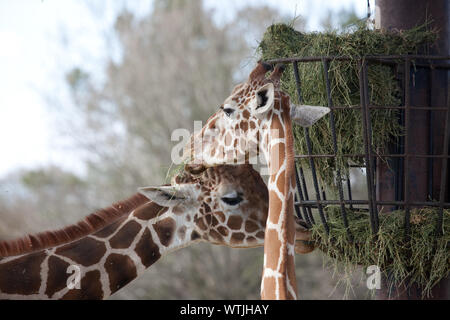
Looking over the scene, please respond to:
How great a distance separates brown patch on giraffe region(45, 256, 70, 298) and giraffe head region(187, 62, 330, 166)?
21.9 inches

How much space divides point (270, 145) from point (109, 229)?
0.69 meters

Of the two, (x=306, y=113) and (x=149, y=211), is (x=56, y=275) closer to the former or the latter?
(x=149, y=211)

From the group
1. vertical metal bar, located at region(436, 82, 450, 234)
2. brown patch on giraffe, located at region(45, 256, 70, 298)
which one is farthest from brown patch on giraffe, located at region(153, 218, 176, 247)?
vertical metal bar, located at region(436, 82, 450, 234)

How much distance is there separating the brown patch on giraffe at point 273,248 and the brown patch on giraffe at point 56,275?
26.8 inches

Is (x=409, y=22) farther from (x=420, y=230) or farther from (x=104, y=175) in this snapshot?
(x=104, y=175)

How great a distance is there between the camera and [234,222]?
2027mm

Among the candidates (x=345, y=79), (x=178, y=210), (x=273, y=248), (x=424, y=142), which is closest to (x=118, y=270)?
(x=178, y=210)

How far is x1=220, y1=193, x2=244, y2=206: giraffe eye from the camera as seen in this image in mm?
2055

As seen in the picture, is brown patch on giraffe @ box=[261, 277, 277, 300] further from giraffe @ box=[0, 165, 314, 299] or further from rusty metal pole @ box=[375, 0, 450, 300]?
rusty metal pole @ box=[375, 0, 450, 300]

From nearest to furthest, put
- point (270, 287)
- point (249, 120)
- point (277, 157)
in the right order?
point (270, 287) → point (277, 157) → point (249, 120)

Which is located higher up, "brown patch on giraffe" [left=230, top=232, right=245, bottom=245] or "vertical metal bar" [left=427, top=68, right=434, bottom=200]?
"vertical metal bar" [left=427, top=68, right=434, bottom=200]

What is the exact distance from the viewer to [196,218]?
2010 mm
